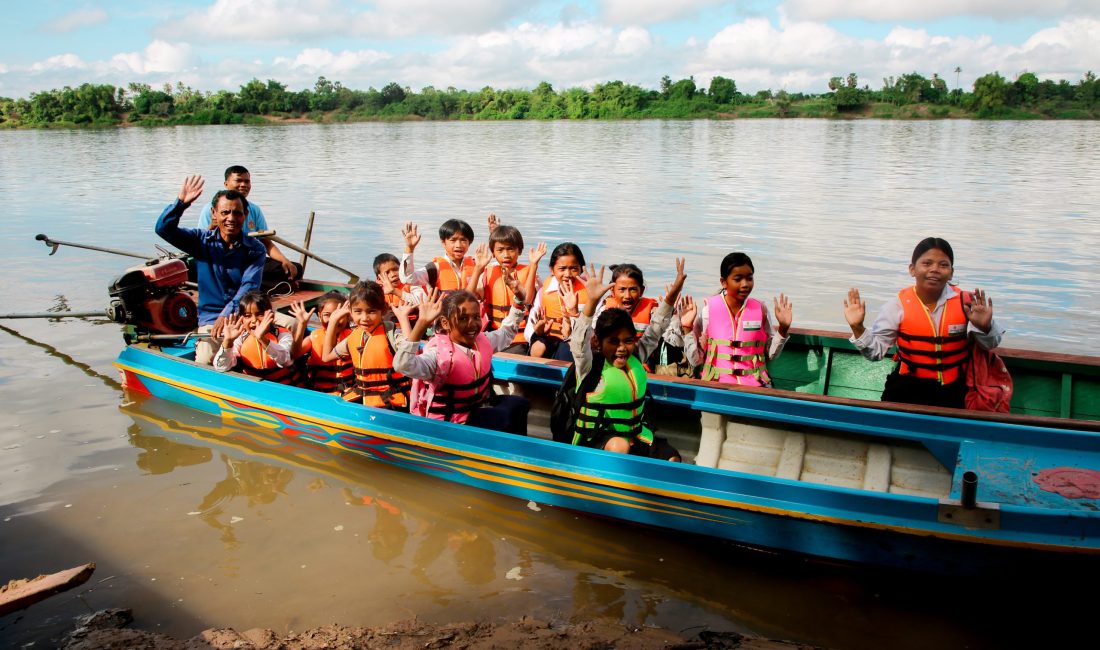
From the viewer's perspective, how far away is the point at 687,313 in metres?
5.11

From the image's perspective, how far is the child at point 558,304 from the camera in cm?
536

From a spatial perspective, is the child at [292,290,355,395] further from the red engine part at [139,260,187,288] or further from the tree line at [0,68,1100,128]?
the tree line at [0,68,1100,128]

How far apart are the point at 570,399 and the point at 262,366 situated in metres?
2.30

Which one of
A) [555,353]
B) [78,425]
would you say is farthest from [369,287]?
[78,425]

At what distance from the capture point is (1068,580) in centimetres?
325

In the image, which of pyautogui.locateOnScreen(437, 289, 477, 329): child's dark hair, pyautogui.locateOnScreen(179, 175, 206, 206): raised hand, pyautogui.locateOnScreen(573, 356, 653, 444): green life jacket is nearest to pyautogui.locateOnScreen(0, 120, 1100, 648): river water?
pyautogui.locateOnScreen(573, 356, 653, 444): green life jacket

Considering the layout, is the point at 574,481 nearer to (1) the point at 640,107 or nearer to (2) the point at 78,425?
(2) the point at 78,425

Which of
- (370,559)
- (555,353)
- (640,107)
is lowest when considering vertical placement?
(370,559)

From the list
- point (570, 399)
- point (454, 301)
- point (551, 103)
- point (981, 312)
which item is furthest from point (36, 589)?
point (551, 103)

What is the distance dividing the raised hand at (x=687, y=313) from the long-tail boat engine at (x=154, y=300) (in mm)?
4005

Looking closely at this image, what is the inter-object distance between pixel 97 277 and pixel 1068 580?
1198 centimetres

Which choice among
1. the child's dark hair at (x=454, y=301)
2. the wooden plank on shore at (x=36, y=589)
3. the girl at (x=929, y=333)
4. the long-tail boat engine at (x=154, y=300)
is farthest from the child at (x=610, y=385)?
the long-tail boat engine at (x=154, y=300)

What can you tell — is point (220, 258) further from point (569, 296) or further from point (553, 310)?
point (569, 296)

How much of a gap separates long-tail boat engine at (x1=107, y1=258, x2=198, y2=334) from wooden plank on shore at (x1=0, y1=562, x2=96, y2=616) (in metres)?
3.23
